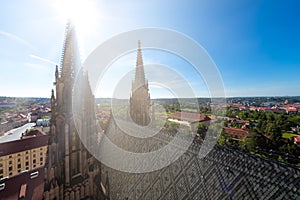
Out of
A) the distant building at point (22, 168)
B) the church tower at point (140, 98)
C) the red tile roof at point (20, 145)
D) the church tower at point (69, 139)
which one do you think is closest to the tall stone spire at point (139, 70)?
the church tower at point (140, 98)

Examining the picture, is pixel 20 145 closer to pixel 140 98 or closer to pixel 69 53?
pixel 140 98

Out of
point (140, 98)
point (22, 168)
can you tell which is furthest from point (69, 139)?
point (22, 168)

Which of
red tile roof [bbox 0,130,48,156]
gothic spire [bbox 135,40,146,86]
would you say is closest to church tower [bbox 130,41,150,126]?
gothic spire [bbox 135,40,146,86]

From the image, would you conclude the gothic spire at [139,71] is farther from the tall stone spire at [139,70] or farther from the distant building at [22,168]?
the distant building at [22,168]

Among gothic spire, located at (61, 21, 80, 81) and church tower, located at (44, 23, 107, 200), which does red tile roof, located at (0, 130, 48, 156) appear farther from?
gothic spire, located at (61, 21, 80, 81)

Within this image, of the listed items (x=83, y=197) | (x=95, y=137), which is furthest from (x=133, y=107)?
(x=83, y=197)
